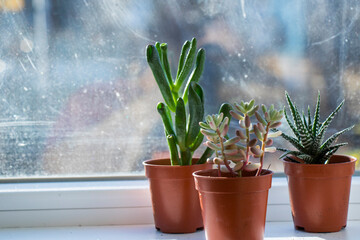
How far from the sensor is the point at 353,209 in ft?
3.88

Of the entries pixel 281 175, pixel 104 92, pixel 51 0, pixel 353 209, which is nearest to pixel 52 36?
pixel 51 0

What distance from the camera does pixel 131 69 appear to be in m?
1.29

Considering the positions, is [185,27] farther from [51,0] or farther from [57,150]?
[57,150]

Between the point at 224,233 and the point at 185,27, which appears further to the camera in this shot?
the point at 185,27

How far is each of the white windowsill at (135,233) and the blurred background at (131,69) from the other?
0.59 feet

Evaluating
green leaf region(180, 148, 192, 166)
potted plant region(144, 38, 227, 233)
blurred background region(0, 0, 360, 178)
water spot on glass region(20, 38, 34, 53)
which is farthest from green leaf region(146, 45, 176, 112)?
water spot on glass region(20, 38, 34, 53)

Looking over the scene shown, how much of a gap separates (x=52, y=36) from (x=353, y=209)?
843mm

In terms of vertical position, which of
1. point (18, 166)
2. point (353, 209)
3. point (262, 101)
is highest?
point (262, 101)

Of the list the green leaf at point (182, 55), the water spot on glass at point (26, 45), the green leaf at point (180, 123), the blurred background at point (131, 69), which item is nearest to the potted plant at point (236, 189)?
the green leaf at point (180, 123)

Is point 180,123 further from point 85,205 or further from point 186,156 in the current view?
point 85,205

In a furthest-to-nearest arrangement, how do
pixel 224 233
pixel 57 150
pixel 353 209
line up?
pixel 57 150 < pixel 353 209 < pixel 224 233

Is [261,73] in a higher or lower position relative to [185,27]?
lower

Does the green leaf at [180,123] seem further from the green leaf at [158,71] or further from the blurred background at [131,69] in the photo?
the blurred background at [131,69]

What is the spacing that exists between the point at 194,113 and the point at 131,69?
31cm
